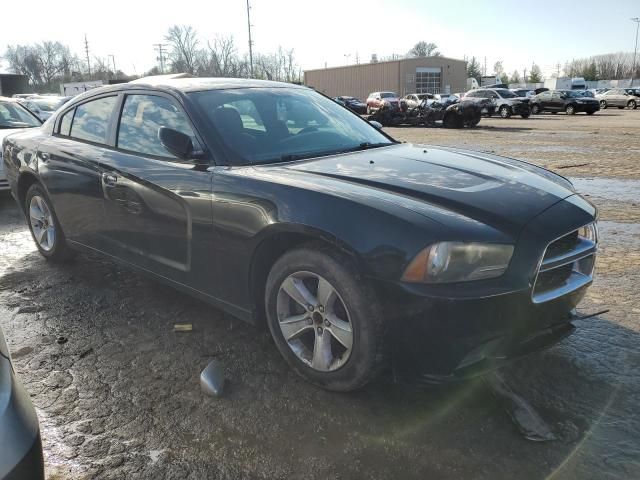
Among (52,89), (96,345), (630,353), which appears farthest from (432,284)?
(52,89)

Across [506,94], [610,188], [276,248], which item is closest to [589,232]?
[276,248]

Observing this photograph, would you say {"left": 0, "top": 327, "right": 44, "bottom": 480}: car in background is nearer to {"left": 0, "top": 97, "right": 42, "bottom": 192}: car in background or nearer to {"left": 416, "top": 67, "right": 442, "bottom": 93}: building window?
{"left": 0, "top": 97, "right": 42, "bottom": 192}: car in background

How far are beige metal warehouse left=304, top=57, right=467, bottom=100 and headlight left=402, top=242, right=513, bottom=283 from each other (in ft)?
212

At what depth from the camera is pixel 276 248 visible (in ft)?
9.35

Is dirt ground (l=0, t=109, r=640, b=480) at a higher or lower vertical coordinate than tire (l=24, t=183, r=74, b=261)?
lower

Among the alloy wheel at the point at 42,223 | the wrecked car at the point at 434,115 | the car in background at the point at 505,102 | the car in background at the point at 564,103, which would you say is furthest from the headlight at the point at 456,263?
the car in background at the point at 564,103

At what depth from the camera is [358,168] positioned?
302cm

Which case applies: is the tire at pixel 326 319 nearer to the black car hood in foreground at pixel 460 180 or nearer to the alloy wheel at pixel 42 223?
the black car hood in foreground at pixel 460 180

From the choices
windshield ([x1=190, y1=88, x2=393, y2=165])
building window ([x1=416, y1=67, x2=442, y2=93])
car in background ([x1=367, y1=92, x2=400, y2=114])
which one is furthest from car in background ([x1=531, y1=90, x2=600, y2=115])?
windshield ([x1=190, y1=88, x2=393, y2=165])

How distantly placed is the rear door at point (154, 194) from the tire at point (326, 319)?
0.59 meters

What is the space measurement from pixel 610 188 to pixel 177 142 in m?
7.21

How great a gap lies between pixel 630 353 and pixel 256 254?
220 cm

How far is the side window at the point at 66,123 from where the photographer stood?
4.53 m

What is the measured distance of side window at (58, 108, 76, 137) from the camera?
178 inches
